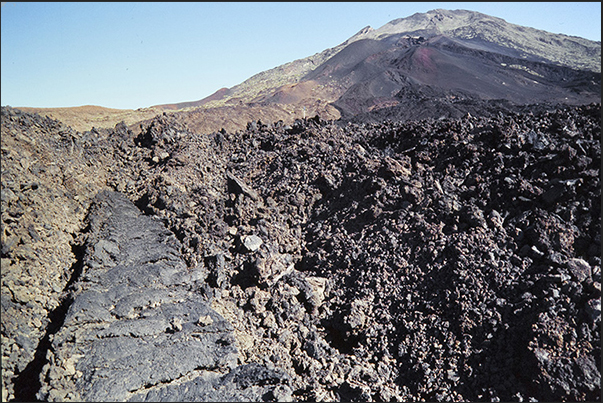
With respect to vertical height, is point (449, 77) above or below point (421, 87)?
above

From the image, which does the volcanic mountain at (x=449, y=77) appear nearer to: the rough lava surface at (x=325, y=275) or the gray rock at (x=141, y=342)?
the rough lava surface at (x=325, y=275)

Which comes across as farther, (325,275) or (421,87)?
(421,87)

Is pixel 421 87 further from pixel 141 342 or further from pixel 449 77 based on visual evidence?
pixel 141 342

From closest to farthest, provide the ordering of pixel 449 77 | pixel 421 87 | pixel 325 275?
1. pixel 325 275
2. pixel 421 87
3. pixel 449 77

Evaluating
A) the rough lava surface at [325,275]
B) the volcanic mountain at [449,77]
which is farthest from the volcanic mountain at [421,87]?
the rough lava surface at [325,275]

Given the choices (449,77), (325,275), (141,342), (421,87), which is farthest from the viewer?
(449,77)

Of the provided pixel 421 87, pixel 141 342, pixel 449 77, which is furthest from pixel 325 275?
pixel 449 77

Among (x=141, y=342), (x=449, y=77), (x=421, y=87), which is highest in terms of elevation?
(x=449, y=77)

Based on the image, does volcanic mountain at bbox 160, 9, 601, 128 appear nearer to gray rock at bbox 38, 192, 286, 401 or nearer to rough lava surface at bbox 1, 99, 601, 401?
rough lava surface at bbox 1, 99, 601, 401
